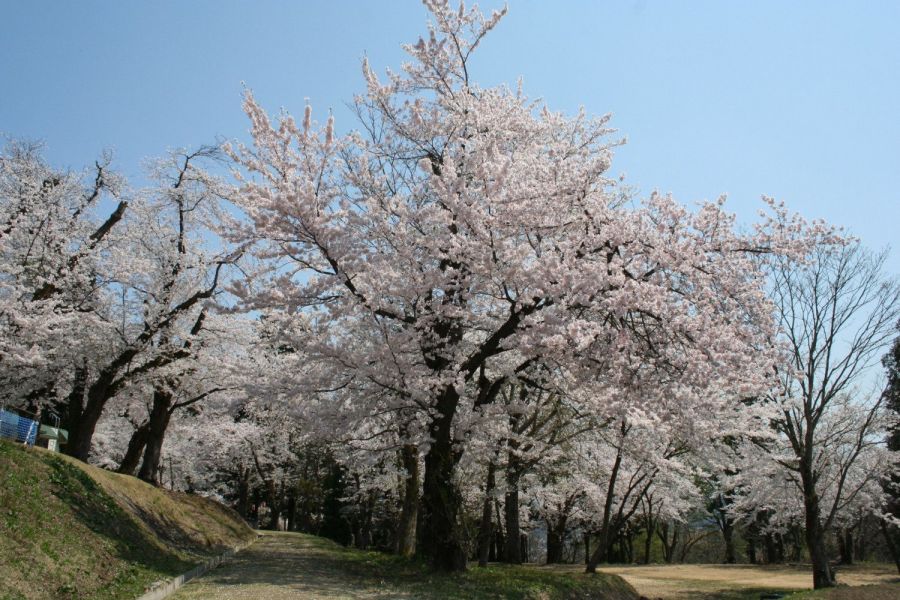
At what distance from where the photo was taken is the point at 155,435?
19547mm

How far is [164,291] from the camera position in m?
18.5

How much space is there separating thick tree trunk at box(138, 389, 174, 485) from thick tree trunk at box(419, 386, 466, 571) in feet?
34.9

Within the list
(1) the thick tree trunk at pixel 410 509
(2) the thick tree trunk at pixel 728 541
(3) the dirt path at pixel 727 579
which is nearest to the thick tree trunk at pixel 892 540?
(3) the dirt path at pixel 727 579

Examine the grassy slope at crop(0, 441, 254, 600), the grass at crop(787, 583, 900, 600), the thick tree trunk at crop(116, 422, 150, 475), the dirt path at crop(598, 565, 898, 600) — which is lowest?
the dirt path at crop(598, 565, 898, 600)

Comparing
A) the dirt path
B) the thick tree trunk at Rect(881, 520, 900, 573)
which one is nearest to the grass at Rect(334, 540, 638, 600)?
the dirt path

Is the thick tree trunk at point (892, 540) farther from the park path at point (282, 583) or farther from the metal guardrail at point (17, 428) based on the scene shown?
the metal guardrail at point (17, 428)

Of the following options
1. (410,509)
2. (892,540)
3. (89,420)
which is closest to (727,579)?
(892,540)

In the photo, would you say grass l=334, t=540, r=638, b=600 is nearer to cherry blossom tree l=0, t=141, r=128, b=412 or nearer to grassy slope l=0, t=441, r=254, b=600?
grassy slope l=0, t=441, r=254, b=600

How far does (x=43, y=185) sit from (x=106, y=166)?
1716mm

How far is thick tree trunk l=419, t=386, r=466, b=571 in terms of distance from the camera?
12211mm

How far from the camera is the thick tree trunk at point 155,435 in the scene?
19.1 m

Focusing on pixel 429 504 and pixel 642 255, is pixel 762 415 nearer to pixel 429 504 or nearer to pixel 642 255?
pixel 642 255

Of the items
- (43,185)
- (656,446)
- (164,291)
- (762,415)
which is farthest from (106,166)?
(762,415)

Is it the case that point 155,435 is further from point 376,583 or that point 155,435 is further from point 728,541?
point 728,541
